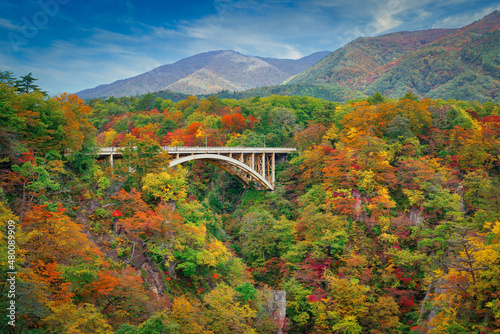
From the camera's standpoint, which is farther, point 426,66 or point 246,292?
point 426,66

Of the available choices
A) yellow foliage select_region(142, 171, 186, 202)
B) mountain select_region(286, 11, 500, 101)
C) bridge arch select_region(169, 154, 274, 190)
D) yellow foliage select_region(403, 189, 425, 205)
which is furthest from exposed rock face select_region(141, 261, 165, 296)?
mountain select_region(286, 11, 500, 101)

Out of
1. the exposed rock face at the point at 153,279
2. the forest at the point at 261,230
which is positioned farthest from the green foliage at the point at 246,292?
the exposed rock face at the point at 153,279

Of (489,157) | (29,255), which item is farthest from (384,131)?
(29,255)

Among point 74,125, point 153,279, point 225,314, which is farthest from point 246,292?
point 74,125

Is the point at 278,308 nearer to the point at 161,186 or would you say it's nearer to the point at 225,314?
the point at 225,314

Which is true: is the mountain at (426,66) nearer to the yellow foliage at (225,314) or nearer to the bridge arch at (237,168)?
the bridge arch at (237,168)

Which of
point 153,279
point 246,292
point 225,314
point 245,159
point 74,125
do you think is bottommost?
point 246,292

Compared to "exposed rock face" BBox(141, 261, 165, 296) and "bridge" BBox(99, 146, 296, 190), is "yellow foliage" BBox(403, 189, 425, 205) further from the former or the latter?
"exposed rock face" BBox(141, 261, 165, 296)
